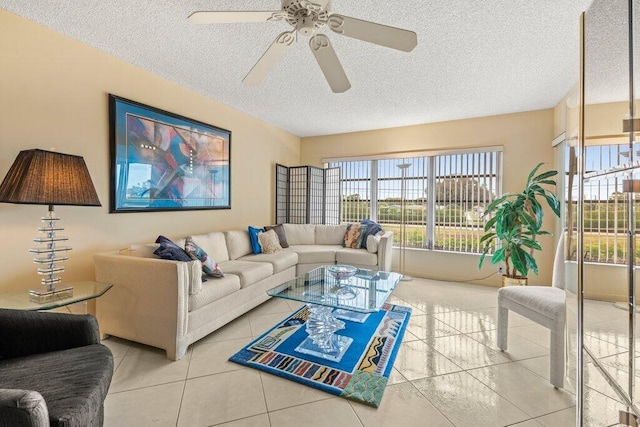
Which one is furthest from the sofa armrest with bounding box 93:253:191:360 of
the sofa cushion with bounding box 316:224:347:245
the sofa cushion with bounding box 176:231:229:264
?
the sofa cushion with bounding box 316:224:347:245

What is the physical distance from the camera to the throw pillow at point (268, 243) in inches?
153

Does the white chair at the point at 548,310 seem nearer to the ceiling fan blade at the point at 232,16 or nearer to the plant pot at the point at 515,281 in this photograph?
the plant pot at the point at 515,281

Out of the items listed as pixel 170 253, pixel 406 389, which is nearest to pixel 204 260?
pixel 170 253

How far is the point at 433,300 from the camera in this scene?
3408 mm

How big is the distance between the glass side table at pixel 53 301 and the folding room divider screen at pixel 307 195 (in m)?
3.21

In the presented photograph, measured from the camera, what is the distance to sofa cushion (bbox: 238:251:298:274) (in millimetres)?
3389

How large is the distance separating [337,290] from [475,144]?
3.38 m

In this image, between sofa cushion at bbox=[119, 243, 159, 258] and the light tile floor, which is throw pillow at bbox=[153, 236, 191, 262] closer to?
sofa cushion at bbox=[119, 243, 159, 258]

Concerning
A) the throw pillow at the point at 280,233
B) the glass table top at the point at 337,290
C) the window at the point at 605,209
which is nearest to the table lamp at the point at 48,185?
the glass table top at the point at 337,290

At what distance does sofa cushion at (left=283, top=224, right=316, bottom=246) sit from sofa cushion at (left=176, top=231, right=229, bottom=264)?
140 cm

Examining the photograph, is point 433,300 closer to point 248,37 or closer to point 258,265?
point 258,265

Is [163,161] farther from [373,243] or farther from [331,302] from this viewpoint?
[373,243]

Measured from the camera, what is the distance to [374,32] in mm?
1489

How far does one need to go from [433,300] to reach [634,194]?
2834mm
